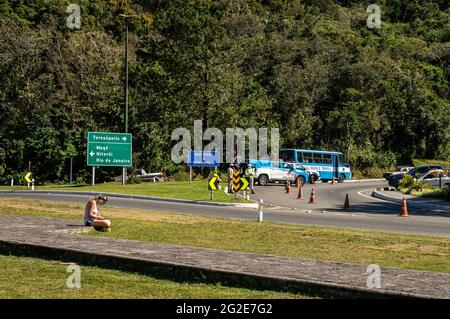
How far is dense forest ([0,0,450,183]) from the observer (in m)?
55.2

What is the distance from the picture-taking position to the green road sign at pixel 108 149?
43.6 m

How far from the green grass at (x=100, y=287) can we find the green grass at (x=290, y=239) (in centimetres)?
361

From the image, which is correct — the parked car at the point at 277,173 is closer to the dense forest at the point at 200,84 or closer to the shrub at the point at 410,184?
the dense forest at the point at 200,84

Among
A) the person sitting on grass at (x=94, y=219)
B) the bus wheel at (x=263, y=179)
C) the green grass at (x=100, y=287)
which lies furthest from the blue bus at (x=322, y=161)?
the green grass at (x=100, y=287)

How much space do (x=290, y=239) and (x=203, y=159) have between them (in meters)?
32.0

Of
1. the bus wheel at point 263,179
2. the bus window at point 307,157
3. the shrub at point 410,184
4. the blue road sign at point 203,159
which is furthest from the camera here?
the bus window at point 307,157

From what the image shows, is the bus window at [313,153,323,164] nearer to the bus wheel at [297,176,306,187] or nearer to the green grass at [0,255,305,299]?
the bus wheel at [297,176,306,187]

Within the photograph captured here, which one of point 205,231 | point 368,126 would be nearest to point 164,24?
point 368,126

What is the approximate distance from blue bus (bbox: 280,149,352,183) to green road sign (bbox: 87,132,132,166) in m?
18.9

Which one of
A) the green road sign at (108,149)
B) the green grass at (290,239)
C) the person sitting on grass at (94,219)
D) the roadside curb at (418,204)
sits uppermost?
the green road sign at (108,149)
